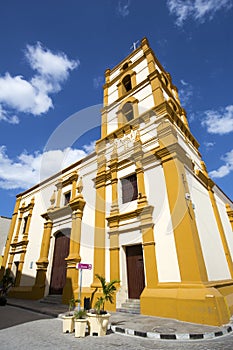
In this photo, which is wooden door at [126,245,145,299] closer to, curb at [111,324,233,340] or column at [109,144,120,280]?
column at [109,144,120,280]

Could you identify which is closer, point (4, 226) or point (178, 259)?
point (178, 259)

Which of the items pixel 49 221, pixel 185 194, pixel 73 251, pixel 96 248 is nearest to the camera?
pixel 185 194

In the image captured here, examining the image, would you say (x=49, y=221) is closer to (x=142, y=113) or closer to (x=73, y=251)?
(x=73, y=251)

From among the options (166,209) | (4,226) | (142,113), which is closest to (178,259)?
(166,209)

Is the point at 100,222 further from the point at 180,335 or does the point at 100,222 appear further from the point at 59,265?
the point at 180,335

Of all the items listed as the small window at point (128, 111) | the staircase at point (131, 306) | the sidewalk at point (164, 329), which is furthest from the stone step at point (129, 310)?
the small window at point (128, 111)

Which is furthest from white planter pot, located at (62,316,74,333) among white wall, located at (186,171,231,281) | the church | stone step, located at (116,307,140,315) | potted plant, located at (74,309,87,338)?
white wall, located at (186,171,231,281)

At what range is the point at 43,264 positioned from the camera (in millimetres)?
13102

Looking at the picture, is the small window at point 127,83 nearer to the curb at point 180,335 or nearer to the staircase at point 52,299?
the staircase at point 52,299

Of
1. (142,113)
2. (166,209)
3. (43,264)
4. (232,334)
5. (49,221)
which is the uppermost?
(142,113)

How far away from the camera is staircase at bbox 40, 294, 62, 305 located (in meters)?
11.2

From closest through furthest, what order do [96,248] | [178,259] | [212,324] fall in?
[212,324], [178,259], [96,248]

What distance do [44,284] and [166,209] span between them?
969cm

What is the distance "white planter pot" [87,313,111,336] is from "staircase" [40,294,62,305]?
266 inches
